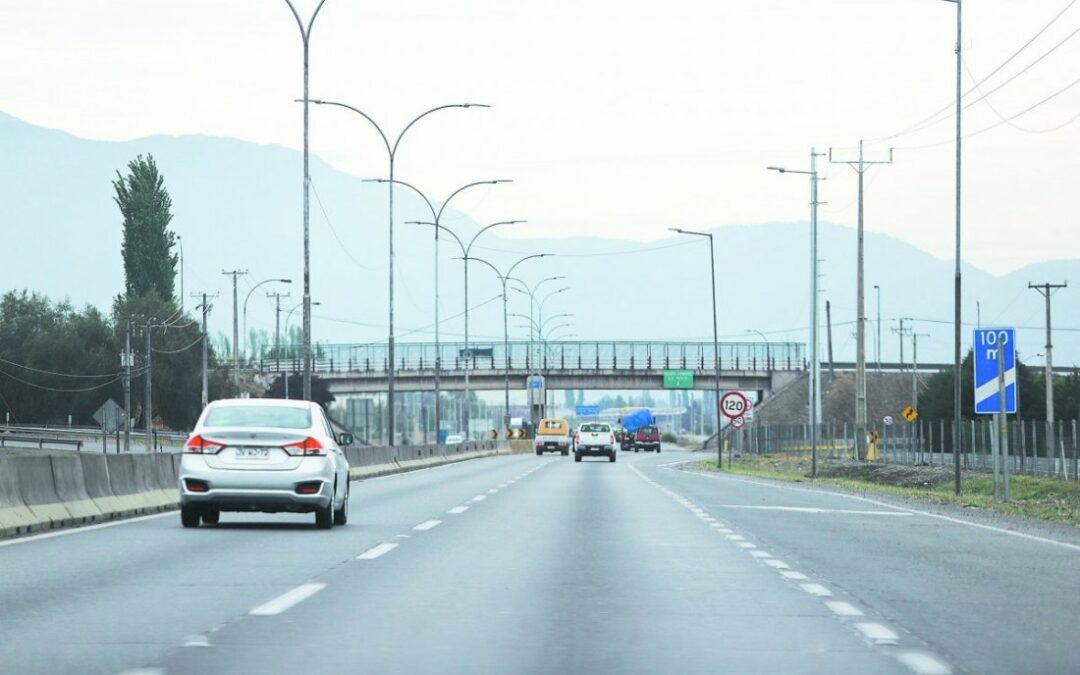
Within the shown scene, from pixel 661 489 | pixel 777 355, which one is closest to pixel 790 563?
pixel 661 489

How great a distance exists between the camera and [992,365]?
32.0 meters

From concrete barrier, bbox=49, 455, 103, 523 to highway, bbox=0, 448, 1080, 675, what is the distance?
0.73 m

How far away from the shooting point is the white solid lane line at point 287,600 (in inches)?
470

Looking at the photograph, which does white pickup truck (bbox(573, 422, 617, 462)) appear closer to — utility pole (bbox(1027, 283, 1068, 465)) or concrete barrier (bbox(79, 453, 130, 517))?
utility pole (bbox(1027, 283, 1068, 465))

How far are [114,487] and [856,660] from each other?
55.4ft

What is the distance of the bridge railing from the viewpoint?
131625 mm

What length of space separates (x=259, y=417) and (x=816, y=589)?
9761mm

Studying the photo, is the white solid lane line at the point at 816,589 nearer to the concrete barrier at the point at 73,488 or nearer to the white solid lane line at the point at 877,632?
the white solid lane line at the point at 877,632

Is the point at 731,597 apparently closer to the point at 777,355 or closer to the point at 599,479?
the point at 599,479

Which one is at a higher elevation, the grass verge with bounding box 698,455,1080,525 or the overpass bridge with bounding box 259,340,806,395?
the overpass bridge with bounding box 259,340,806,395

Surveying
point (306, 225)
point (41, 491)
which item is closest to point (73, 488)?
point (41, 491)

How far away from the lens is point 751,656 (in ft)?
32.2

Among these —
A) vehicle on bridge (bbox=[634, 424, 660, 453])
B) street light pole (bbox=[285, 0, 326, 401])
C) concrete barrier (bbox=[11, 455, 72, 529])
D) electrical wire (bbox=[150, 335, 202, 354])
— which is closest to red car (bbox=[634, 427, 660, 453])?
vehicle on bridge (bbox=[634, 424, 660, 453])

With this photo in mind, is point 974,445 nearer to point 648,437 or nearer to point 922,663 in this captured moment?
point 922,663
